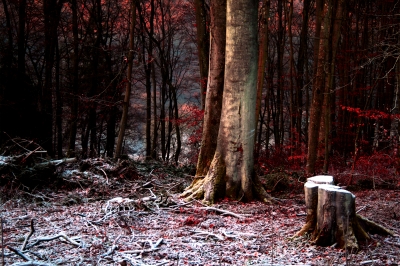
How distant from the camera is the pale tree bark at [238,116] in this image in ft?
22.7

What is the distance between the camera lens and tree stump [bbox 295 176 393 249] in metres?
4.18

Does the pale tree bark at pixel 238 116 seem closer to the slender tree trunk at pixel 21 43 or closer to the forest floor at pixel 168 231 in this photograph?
the forest floor at pixel 168 231

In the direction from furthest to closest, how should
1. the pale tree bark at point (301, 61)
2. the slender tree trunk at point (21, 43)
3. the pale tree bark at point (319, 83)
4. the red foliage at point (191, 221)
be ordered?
the pale tree bark at point (301, 61) → the slender tree trunk at point (21, 43) → the pale tree bark at point (319, 83) → the red foliage at point (191, 221)

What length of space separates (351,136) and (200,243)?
15.7 m

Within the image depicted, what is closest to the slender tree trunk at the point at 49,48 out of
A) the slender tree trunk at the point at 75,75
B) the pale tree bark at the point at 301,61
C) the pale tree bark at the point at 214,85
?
the slender tree trunk at the point at 75,75

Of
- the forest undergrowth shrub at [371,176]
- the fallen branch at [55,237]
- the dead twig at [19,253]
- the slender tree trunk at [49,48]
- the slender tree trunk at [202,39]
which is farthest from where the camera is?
the slender tree trunk at [49,48]

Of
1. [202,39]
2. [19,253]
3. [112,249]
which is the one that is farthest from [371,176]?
[19,253]

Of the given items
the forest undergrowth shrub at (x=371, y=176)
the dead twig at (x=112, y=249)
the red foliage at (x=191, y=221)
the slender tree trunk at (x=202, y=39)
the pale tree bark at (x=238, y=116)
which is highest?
the slender tree trunk at (x=202, y=39)

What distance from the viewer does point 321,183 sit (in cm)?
468

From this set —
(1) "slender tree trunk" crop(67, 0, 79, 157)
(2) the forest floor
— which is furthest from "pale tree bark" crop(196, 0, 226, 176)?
(1) "slender tree trunk" crop(67, 0, 79, 157)

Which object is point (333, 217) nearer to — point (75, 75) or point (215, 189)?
point (215, 189)

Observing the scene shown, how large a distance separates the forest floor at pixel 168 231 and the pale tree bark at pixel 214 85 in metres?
1.18

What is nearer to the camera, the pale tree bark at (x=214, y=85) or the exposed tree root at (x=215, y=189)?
the exposed tree root at (x=215, y=189)

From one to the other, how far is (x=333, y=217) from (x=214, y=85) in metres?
4.33
